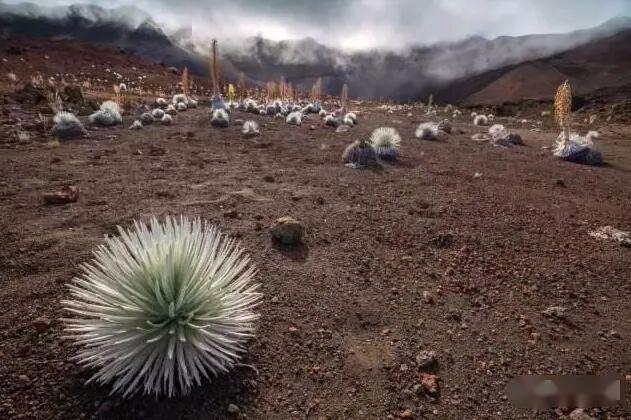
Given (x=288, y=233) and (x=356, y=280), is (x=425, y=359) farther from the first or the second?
(x=288, y=233)

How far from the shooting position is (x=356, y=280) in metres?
2.76

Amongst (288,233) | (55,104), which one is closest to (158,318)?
(288,233)

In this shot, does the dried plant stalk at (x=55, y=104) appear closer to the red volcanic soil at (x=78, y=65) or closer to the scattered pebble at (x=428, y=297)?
the scattered pebble at (x=428, y=297)

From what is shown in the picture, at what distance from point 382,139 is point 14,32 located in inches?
2253

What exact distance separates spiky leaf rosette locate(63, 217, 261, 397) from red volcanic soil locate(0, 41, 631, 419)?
0.32 ft

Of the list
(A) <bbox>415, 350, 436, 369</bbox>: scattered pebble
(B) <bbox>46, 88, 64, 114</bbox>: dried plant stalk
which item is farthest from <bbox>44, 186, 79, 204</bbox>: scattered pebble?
(B) <bbox>46, 88, 64, 114</bbox>: dried plant stalk

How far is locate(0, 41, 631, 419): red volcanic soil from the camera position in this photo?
1.78m

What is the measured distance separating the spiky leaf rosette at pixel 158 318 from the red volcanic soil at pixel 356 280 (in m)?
0.10

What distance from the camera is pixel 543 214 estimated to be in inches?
167

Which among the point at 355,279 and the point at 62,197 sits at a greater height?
the point at 62,197

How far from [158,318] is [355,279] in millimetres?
1384

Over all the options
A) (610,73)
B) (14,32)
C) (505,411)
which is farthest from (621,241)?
(14,32)

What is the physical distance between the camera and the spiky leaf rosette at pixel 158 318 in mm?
1646

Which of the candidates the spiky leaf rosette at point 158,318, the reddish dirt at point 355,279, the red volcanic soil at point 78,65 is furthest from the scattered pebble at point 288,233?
the red volcanic soil at point 78,65
